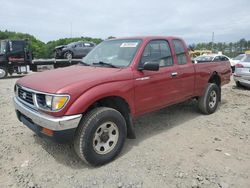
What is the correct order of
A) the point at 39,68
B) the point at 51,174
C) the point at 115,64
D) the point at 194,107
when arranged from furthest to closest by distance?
1. the point at 39,68
2. the point at 194,107
3. the point at 115,64
4. the point at 51,174

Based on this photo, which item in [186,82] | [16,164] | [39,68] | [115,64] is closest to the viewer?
[16,164]

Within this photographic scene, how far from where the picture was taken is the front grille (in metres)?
3.32

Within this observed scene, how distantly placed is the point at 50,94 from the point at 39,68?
13053mm

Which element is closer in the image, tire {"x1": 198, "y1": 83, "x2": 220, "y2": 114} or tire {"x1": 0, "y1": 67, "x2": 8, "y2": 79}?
tire {"x1": 198, "y1": 83, "x2": 220, "y2": 114}

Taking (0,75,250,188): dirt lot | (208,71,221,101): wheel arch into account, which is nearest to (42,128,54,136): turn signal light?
(0,75,250,188): dirt lot

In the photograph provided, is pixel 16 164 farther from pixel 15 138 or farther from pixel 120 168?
pixel 120 168

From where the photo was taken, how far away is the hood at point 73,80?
299 centimetres

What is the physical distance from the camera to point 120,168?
330 cm

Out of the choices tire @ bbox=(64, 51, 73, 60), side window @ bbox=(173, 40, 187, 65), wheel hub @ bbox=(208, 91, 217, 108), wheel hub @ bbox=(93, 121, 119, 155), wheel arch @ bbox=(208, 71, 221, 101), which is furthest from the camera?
tire @ bbox=(64, 51, 73, 60)

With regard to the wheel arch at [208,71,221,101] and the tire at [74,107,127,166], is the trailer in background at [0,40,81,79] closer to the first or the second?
the wheel arch at [208,71,221,101]

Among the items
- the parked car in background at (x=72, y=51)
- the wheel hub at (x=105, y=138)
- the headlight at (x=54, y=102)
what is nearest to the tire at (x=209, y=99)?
the wheel hub at (x=105, y=138)

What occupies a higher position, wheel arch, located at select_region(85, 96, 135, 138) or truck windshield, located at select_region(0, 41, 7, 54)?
truck windshield, located at select_region(0, 41, 7, 54)

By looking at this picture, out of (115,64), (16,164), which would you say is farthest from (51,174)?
(115,64)

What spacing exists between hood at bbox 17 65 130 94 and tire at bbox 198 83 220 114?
8.95ft
